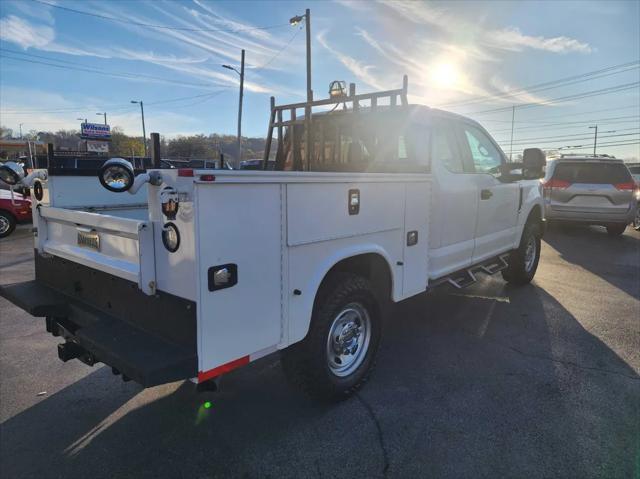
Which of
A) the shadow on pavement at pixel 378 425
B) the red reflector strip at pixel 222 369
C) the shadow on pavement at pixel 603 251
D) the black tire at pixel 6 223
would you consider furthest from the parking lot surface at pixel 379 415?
the black tire at pixel 6 223

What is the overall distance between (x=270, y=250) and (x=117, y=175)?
33.0 inches

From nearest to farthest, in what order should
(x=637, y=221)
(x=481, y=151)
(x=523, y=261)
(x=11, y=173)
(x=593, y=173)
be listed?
(x=11, y=173), (x=481, y=151), (x=523, y=261), (x=593, y=173), (x=637, y=221)

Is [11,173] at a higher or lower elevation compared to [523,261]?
higher

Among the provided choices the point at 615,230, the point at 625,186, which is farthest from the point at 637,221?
the point at 625,186

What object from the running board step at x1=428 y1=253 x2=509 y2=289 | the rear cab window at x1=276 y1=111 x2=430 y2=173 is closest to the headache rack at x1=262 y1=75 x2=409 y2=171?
the rear cab window at x1=276 y1=111 x2=430 y2=173

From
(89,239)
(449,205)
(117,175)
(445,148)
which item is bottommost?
(89,239)

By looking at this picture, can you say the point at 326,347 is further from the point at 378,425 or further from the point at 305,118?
the point at 305,118

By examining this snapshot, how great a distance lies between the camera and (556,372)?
3.67 meters

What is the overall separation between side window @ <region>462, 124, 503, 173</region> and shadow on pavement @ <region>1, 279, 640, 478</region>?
76.4 inches

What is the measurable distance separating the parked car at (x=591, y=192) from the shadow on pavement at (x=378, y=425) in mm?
7461

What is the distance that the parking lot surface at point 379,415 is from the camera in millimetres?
2533

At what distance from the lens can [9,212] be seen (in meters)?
11.0

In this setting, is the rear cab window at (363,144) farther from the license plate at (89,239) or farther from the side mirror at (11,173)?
the side mirror at (11,173)

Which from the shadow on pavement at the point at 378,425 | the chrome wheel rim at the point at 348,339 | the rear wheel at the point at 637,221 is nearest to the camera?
the shadow on pavement at the point at 378,425
